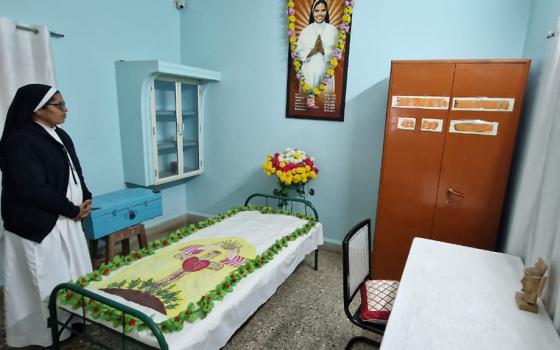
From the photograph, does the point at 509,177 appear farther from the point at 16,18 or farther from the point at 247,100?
the point at 16,18

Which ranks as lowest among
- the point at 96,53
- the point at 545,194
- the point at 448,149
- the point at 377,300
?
the point at 377,300

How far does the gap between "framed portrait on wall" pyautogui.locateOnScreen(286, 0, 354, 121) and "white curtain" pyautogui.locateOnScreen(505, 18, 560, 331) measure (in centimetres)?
157

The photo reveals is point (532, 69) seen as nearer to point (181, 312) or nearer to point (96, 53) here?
point (181, 312)

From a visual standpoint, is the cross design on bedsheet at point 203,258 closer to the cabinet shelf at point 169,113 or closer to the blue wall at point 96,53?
the blue wall at point 96,53

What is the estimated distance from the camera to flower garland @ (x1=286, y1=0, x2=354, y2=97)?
2891 millimetres

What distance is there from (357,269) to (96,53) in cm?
275

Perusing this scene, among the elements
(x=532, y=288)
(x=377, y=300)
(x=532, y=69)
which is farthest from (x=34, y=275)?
(x=532, y=69)

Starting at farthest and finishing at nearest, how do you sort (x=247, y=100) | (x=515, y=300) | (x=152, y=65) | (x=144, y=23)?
(x=247, y=100) → (x=144, y=23) → (x=152, y=65) → (x=515, y=300)

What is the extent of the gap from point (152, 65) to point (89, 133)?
82cm

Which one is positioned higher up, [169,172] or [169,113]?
[169,113]

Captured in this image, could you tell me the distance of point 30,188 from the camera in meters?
1.67

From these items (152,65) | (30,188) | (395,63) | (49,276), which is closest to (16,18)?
(152,65)

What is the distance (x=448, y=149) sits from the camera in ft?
7.62

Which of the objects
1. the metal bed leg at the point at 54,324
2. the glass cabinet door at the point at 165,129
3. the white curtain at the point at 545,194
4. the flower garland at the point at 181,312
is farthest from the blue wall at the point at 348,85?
the metal bed leg at the point at 54,324
